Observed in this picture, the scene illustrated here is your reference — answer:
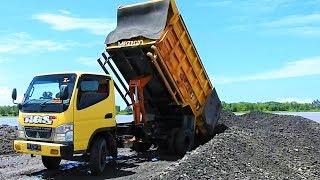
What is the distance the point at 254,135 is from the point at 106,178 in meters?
5.29

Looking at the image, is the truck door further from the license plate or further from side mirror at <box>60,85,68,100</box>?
the license plate

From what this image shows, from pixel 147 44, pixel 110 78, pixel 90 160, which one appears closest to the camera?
pixel 90 160

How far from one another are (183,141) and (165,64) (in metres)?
2.48

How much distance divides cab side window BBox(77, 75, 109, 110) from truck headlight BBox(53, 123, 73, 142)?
49 cm

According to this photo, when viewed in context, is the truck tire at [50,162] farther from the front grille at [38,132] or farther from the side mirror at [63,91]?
the side mirror at [63,91]

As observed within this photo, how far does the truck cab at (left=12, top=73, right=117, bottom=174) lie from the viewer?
29.5 feet

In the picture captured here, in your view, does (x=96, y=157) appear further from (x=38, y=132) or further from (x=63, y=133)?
(x=38, y=132)

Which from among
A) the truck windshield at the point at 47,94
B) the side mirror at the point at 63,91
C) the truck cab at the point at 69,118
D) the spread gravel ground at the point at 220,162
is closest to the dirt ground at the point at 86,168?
the spread gravel ground at the point at 220,162

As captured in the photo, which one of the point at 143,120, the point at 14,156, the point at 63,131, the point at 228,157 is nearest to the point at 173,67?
the point at 143,120

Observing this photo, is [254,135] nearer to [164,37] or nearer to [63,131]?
[164,37]

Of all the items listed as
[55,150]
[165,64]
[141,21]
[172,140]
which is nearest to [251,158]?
[172,140]

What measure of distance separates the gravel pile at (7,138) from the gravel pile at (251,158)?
7744 mm

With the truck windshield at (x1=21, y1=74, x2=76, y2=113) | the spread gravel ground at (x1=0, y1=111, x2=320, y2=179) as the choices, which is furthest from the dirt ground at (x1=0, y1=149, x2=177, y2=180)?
the truck windshield at (x1=21, y1=74, x2=76, y2=113)

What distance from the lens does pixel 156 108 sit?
13.2 metres
